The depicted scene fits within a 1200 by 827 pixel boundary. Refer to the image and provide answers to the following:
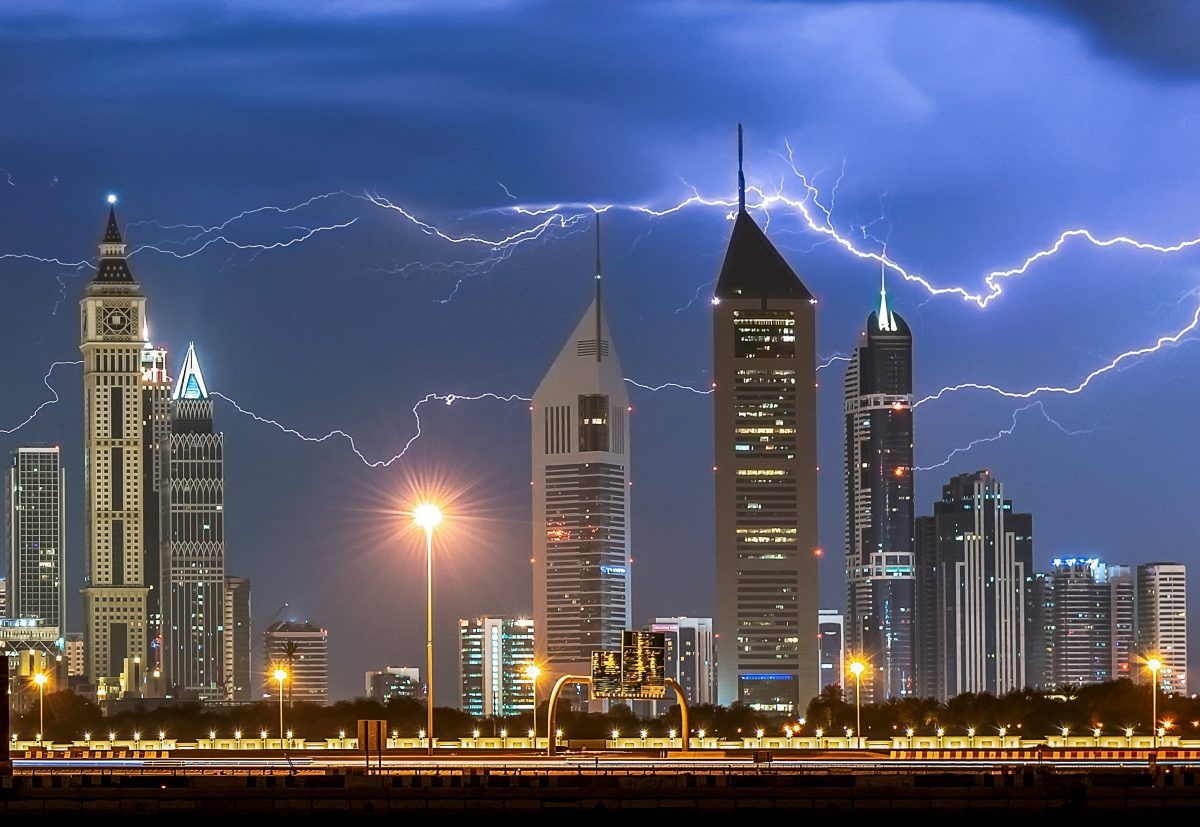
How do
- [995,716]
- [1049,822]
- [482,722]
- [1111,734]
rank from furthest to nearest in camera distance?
[482,722]
[995,716]
[1111,734]
[1049,822]

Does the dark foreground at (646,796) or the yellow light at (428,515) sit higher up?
the yellow light at (428,515)

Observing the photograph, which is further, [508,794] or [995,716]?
[995,716]

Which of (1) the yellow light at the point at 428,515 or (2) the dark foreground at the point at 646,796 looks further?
(1) the yellow light at the point at 428,515

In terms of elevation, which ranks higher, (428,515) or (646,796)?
(428,515)

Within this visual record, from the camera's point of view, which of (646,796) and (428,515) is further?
(428,515)

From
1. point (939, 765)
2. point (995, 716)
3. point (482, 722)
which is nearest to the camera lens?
point (939, 765)

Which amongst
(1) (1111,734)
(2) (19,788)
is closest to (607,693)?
(1) (1111,734)

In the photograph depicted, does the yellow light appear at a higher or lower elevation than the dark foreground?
higher

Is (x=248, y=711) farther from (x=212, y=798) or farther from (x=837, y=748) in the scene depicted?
(x=212, y=798)
